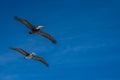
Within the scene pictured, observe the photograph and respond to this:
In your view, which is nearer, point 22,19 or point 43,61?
point 22,19

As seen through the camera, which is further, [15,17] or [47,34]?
[47,34]

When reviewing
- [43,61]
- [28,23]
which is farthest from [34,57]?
[28,23]

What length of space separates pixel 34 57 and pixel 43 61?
2.78 m

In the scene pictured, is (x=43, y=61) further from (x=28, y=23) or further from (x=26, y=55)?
(x=28, y=23)

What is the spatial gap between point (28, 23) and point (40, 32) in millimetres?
4686

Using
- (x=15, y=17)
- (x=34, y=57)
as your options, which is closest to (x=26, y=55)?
(x=34, y=57)

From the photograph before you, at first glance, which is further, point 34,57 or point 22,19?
point 34,57

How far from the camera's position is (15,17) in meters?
114

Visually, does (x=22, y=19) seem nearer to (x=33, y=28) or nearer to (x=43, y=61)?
(x=33, y=28)

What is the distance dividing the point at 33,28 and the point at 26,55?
24.5 feet

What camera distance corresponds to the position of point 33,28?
117000mm

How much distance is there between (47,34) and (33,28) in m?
5.16

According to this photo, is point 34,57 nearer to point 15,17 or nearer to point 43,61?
point 43,61

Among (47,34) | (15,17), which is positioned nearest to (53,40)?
(47,34)
